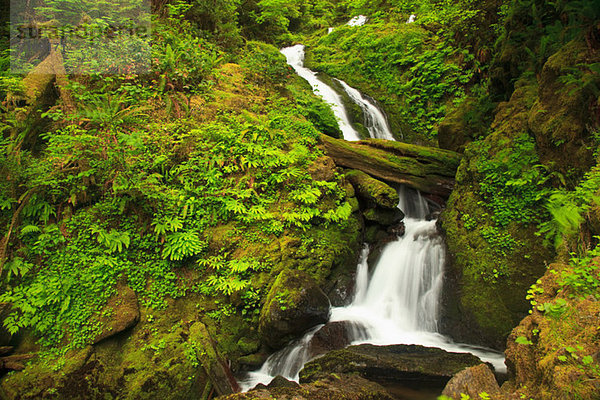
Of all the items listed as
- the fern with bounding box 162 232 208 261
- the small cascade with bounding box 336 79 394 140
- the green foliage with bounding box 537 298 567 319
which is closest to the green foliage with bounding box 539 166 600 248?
the green foliage with bounding box 537 298 567 319

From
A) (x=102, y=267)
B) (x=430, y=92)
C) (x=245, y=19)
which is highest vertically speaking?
(x=245, y=19)

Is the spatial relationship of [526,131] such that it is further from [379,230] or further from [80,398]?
[80,398]

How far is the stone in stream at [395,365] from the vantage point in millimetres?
4340

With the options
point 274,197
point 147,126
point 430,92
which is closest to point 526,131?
point 274,197

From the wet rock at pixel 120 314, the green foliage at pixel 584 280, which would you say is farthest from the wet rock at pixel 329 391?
the wet rock at pixel 120 314

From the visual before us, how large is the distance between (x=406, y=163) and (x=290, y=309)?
5.28 m

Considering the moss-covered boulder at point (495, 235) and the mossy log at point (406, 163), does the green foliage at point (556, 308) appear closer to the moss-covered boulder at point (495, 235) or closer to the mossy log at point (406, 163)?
the moss-covered boulder at point (495, 235)

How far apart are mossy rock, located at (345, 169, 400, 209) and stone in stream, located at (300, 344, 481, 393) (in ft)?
11.0

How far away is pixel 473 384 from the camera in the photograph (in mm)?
3014

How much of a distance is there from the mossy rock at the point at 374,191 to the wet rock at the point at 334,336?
294 cm

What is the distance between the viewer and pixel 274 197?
6.77m

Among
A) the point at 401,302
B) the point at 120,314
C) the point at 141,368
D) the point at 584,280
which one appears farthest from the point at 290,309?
the point at 584,280

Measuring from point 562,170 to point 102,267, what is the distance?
807 centimetres

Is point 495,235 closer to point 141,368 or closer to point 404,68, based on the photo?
point 141,368
